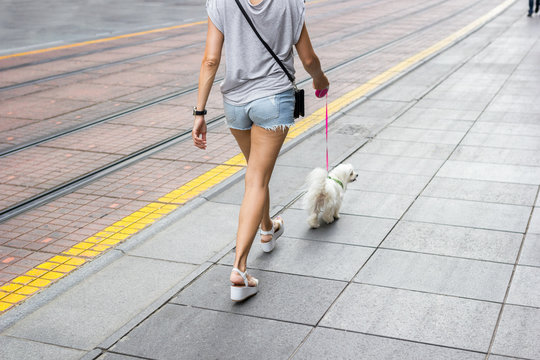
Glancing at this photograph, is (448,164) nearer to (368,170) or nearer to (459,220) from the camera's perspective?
(368,170)

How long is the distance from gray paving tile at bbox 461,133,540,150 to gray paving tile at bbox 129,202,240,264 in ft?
10.3

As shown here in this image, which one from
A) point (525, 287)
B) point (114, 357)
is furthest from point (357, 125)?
point (114, 357)

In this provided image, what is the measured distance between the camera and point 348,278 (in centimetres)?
449

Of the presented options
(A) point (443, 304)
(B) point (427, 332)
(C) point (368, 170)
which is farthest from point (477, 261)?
(C) point (368, 170)

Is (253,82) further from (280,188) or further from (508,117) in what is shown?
(508,117)

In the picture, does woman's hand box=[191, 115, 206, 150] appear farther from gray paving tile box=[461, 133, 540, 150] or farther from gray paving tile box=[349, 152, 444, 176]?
gray paving tile box=[461, 133, 540, 150]

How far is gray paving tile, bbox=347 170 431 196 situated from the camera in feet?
20.3

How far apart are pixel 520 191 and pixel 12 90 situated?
28.6 feet

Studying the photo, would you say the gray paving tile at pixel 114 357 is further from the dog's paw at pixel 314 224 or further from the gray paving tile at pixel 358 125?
the gray paving tile at pixel 358 125

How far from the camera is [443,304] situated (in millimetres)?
4094

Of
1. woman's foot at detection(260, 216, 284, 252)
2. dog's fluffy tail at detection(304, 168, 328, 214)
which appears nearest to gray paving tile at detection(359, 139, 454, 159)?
dog's fluffy tail at detection(304, 168, 328, 214)

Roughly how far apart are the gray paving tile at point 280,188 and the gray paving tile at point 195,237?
270 millimetres

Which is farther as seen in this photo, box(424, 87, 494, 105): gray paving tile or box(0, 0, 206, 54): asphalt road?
box(0, 0, 206, 54): asphalt road

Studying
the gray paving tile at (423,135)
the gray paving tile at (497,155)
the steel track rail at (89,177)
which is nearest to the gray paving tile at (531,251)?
the gray paving tile at (497,155)
